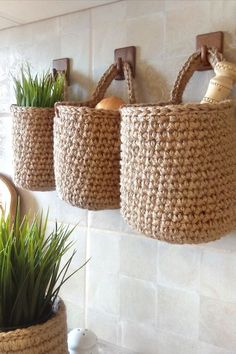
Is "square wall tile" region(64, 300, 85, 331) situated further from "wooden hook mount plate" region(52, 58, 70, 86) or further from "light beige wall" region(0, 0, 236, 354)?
"wooden hook mount plate" region(52, 58, 70, 86)

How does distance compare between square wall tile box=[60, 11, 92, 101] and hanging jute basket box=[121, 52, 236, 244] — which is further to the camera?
square wall tile box=[60, 11, 92, 101]

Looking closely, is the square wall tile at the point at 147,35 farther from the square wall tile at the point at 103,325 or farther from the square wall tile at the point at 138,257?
the square wall tile at the point at 103,325

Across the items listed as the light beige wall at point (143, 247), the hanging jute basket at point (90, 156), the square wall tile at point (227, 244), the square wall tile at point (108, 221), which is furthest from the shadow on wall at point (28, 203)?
the square wall tile at point (227, 244)

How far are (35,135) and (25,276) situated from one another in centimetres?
21

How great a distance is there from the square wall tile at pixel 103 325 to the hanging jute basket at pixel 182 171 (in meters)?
0.29

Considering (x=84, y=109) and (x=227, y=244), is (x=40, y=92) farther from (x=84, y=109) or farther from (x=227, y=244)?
(x=227, y=244)

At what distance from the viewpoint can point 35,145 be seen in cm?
56

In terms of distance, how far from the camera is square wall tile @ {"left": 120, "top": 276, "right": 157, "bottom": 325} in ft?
1.91

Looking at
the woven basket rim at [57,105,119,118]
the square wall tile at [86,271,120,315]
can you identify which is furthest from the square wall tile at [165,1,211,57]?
the square wall tile at [86,271,120,315]

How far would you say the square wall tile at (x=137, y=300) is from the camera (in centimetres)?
58

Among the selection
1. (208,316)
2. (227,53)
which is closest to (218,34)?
(227,53)

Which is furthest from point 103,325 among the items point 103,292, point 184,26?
point 184,26

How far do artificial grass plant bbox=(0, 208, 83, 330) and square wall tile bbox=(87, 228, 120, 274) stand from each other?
0.44 feet

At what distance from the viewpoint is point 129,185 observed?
0.41 metres
